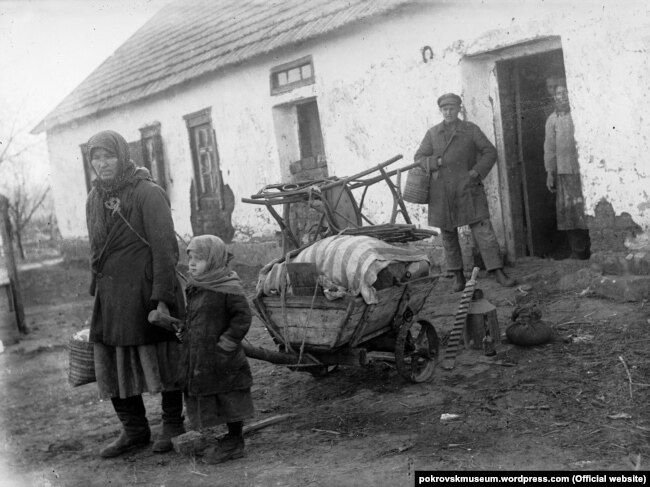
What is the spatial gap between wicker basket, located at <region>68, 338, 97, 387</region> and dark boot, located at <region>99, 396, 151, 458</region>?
23 centimetres

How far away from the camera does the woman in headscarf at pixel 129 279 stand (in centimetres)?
Answer: 404

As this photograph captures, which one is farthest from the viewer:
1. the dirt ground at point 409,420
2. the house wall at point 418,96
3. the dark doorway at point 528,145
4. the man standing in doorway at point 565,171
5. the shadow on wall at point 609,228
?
the dark doorway at point 528,145

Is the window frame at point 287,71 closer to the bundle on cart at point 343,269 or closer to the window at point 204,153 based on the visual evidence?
the window at point 204,153

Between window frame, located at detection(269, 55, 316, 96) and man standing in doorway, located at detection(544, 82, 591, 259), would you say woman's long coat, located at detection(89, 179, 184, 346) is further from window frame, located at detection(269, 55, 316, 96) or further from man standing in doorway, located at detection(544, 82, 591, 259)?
window frame, located at detection(269, 55, 316, 96)

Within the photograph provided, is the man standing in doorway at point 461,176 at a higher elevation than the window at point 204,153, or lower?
lower

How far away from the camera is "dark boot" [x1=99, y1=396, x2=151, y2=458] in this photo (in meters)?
4.21

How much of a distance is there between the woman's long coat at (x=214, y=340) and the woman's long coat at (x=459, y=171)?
3.77 m

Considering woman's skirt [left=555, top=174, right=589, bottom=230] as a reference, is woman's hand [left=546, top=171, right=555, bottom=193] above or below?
above

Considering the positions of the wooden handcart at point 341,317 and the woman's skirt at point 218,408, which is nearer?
the woman's skirt at point 218,408

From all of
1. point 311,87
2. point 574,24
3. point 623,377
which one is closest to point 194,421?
point 623,377

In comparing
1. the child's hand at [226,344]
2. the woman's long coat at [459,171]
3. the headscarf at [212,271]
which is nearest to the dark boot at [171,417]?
the child's hand at [226,344]

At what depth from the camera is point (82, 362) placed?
169 inches

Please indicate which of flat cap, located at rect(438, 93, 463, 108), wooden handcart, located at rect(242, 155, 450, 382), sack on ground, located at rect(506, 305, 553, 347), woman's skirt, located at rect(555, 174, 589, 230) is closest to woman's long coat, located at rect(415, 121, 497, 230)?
flat cap, located at rect(438, 93, 463, 108)

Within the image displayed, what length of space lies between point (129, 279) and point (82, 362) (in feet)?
2.14
